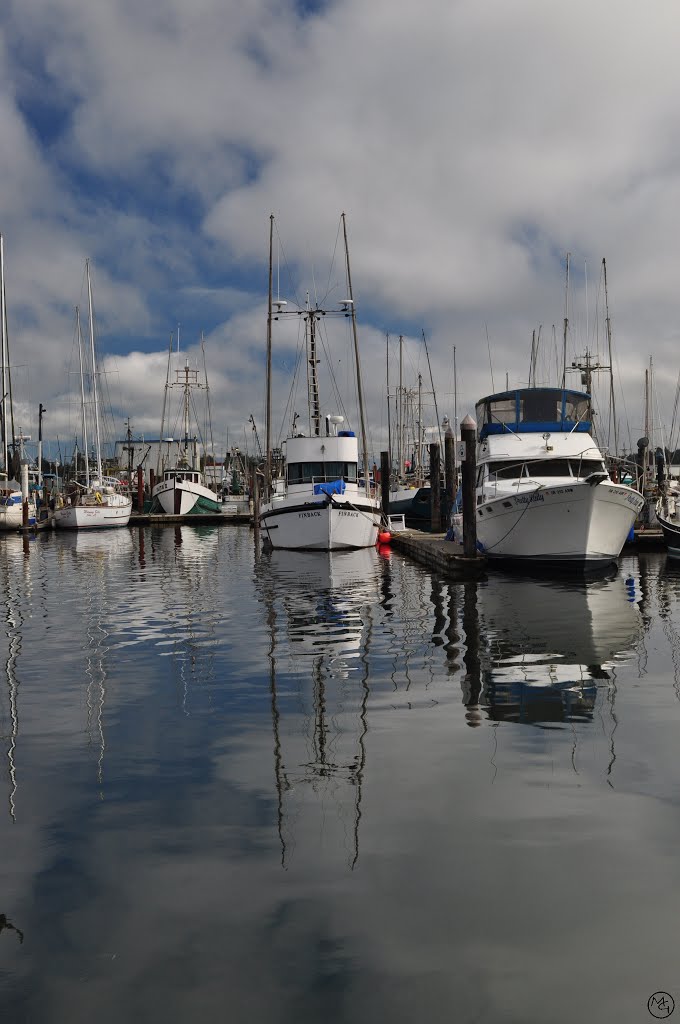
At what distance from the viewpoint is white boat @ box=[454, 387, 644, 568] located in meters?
20.6

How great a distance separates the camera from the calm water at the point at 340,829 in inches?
153

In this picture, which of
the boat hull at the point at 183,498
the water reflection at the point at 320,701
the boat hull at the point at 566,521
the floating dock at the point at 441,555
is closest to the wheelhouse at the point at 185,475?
the boat hull at the point at 183,498

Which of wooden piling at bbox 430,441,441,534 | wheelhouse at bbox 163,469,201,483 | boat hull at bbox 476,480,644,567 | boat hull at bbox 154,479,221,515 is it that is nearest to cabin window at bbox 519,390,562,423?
boat hull at bbox 476,480,644,567

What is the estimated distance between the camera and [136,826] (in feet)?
18.7

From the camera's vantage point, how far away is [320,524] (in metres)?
28.8

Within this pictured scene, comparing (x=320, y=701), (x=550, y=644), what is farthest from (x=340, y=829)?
(x=550, y=644)

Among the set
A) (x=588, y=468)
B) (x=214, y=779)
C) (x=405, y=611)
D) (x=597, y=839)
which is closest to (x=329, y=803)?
(x=214, y=779)

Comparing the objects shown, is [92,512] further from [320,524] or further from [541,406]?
[541,406]

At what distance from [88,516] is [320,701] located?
4249cm

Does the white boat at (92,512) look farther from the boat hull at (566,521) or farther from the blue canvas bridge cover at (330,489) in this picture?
the boat hull at (566,521)

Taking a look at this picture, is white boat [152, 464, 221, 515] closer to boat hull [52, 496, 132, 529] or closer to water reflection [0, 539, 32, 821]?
boat hull [52, 496, 132, 529]

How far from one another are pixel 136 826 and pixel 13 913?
1.21 meters

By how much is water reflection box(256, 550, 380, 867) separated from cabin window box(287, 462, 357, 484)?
43.1 feet

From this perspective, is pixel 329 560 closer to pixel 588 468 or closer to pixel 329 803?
pixel 588 468
